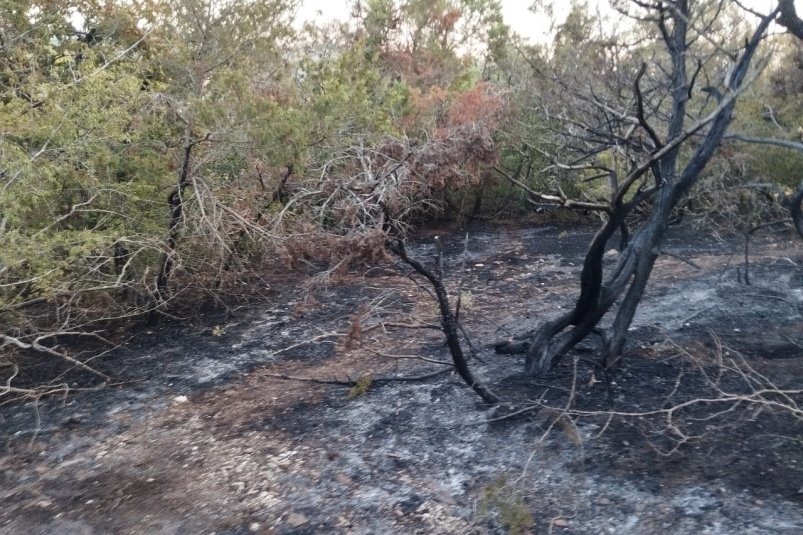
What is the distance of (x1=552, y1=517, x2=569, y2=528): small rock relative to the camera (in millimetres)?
4000

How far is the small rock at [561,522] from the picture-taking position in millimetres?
4000

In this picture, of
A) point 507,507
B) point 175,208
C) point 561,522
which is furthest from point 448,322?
point 175,208

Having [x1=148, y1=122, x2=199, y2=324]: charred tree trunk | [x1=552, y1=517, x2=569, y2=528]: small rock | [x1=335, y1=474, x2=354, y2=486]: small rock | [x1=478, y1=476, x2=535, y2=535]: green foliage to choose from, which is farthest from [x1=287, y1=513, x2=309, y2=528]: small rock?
[x1=148, y1=122, x2=199, y2=324]: charred tree trunk

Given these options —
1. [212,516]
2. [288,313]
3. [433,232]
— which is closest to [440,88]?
[433,232]

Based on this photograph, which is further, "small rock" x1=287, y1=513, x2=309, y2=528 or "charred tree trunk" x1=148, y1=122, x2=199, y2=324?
"charred tree trunk" x1=148, y1=122, x2=199, y2=324

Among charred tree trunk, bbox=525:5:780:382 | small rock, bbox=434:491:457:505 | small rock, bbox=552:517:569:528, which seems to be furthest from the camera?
charred tree trunk, bbox=525:5:780:382

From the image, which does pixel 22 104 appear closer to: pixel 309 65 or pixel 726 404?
pixel 309 65

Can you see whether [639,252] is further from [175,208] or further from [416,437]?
[175,208]

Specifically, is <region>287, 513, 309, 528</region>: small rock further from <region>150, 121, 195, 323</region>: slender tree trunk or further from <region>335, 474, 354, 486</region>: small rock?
<region>150, 121, 195, 323</region>: slender tree trunk

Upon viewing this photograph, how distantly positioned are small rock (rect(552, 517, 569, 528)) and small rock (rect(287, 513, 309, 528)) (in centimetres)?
135

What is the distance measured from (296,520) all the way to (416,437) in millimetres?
1142

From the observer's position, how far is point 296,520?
14.1 ft

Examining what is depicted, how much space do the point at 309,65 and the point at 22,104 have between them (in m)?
4.18

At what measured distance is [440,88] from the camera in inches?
513
